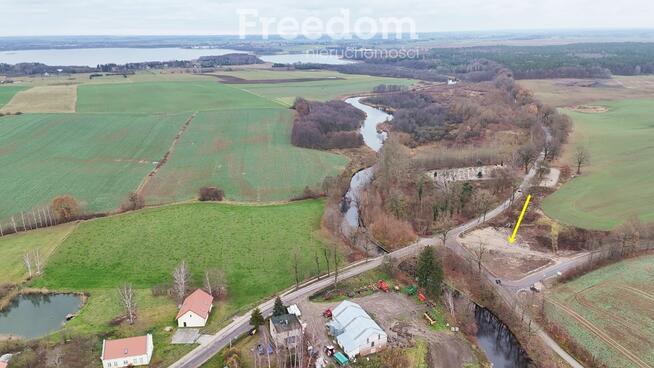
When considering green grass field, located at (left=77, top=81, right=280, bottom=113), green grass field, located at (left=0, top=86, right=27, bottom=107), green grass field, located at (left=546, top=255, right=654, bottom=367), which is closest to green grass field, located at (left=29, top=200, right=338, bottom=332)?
green grass field, located at (left=546, top=255, right=654, bottom=367)

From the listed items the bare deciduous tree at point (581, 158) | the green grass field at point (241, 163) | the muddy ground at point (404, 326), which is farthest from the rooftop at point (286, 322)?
the bare deciduous tree at point (581, 158)

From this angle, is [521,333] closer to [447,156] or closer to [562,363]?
[562,363]

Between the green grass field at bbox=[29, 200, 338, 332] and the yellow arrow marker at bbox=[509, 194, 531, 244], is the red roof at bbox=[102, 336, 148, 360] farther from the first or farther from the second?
the yellow arrow marker at bbox=[509, 194, 531, 244]

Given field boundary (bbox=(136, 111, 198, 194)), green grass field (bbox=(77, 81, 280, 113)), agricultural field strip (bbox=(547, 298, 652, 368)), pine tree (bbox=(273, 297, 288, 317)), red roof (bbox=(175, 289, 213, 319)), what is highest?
green grass field (bbox=(77, 81, 280, 113))

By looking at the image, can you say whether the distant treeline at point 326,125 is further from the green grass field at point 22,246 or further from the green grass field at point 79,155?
the green grass field at point 22,246

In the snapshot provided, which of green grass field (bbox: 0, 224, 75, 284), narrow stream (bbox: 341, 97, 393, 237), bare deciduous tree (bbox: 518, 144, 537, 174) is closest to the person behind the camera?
green grass field (bbox: 0, 224, 75, 284)

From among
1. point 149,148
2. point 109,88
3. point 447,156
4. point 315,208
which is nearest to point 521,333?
point 315,208

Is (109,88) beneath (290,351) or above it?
above

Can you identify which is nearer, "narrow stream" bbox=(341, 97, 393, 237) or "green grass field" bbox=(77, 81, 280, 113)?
"narrow stream" bbox=(341, 97, 393, 237)
